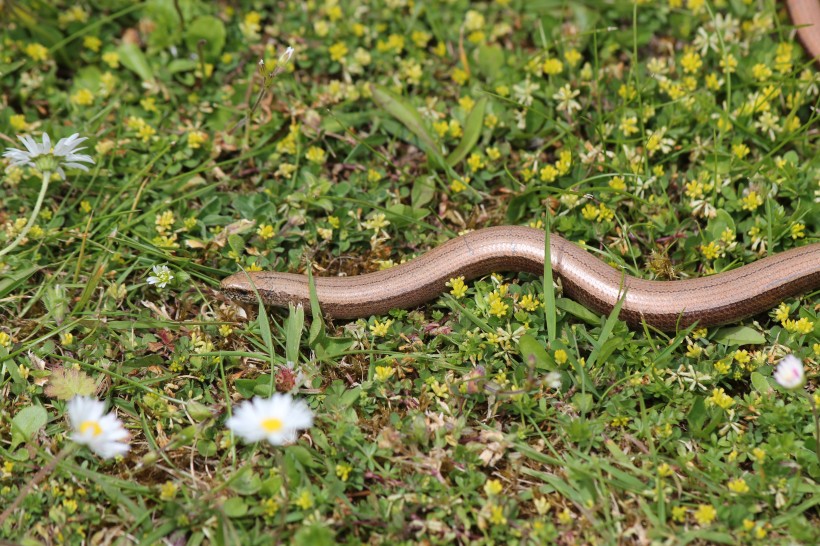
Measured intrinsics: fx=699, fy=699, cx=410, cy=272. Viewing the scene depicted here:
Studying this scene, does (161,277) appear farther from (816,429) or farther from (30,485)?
(816,429)

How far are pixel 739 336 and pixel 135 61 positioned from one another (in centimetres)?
395

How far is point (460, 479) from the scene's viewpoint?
9.99 ft

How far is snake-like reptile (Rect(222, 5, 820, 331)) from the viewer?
3.47 meters

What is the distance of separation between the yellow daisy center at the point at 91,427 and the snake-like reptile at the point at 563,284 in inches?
41.4

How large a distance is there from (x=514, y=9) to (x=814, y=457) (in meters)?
3.27

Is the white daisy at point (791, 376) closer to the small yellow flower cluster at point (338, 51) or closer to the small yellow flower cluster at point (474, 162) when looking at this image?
the small yellow flower cluster at point (474, 162)

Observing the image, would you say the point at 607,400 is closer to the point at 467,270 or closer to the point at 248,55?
the point at 467,270

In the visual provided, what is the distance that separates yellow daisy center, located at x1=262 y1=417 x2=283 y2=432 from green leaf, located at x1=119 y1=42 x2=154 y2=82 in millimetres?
2757

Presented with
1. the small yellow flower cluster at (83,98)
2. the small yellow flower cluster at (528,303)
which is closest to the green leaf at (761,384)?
the small yellow flower cluster at (528,303)

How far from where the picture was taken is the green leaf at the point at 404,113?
4.19 metres

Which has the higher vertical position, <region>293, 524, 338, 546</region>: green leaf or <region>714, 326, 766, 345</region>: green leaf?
<region>714, 326, 766, 345</region>: green leaf

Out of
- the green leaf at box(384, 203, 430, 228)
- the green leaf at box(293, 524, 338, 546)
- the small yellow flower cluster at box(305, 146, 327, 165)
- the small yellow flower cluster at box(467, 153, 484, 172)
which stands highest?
the small yellow flower cluster at box(305, 146, 327, 165)

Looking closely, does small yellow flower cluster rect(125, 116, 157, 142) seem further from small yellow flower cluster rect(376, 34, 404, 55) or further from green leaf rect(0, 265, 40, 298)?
small yellow flower cluster rect(376, 34, 404, 55)

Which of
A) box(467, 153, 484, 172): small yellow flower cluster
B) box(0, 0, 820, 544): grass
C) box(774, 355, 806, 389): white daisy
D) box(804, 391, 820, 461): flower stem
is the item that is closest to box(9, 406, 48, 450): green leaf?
box(0, 0, 820, 544): grass
